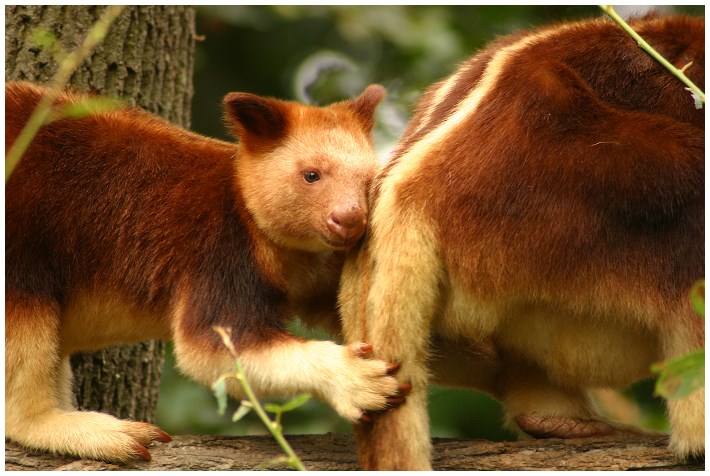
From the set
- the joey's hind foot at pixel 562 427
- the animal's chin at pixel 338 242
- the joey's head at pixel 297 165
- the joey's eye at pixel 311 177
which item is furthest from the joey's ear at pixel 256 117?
the joey's hind foot at pixel 562 427

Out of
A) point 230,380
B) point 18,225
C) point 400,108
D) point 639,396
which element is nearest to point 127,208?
point 18,225

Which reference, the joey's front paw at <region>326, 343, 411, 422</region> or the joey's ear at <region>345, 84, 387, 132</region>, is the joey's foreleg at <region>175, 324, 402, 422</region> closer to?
the joey's front paw at <region>326, 343, 411, 422</region>

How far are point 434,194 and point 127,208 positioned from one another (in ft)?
4.84

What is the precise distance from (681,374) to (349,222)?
5.47ft

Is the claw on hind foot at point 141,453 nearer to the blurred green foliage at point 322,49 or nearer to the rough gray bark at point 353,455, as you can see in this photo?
the rough gray bark at point 353,455

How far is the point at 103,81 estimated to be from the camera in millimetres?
5391

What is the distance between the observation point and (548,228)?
3.53 meters

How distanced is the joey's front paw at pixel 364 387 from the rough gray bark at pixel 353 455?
1.45ft

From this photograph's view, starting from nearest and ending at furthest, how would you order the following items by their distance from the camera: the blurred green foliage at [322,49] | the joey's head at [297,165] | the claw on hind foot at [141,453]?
the claw on hind foot at [141,453] < the joey's head at [297,165] < the blurred green foliage at [322,49]

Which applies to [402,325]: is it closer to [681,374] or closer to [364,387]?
[364,387]

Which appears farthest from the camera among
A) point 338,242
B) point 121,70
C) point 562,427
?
point 121,70

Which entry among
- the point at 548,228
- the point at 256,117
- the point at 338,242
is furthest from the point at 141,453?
the point at 548,228

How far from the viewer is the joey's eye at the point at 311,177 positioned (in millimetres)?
4133

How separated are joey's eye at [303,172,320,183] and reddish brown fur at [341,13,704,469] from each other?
0.37 metres
